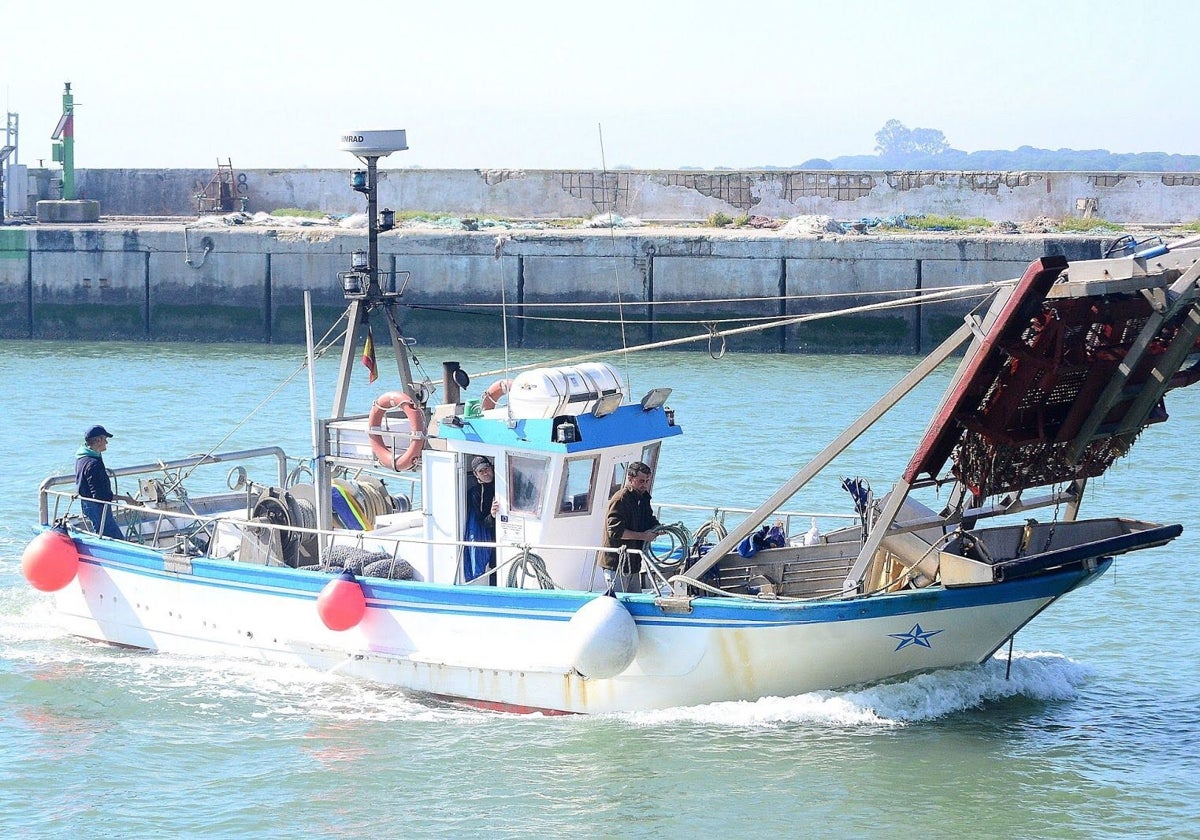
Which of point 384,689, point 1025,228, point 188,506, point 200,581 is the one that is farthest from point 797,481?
point 1025,228

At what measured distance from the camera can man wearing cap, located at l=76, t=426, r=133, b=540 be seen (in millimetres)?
14117

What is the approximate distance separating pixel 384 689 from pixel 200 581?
1818mm

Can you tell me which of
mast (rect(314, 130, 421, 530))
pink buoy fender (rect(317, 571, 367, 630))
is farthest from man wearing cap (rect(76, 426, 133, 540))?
pink buoy fender (rect(317, 571, 367, 630))

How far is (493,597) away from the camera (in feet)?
39.1

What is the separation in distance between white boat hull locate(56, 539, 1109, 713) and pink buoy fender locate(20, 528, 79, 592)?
36.6 inches

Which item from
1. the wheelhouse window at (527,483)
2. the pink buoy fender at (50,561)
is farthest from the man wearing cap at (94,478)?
the wheelhouse window at (527,483)

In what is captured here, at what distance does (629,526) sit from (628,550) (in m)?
0.34

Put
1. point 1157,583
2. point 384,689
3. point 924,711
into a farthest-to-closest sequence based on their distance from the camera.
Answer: point 1157,583
point 384,689
point 924,711

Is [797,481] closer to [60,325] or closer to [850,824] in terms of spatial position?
[850,824]

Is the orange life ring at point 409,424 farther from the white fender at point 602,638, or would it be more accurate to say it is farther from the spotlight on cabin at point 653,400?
the white fender at point 602,638

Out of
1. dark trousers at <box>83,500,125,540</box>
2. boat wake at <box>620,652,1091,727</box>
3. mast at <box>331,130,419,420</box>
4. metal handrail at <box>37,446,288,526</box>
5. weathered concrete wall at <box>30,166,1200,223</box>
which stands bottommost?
boat wake at <box>620,652,1091,727</box>

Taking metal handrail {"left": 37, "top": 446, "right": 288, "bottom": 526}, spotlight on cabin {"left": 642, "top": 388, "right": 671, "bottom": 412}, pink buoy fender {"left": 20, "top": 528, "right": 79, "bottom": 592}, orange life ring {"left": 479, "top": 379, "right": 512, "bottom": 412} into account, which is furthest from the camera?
metal handrail {"left": 37, "top": 446, "right": 288, "bottom": 526}

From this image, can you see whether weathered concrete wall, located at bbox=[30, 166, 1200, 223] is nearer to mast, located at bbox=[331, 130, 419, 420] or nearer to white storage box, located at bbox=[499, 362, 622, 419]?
mast, located at bbox=[331, 130, 419, 420]

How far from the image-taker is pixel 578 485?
12352 mm
